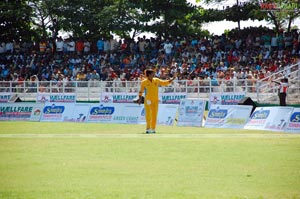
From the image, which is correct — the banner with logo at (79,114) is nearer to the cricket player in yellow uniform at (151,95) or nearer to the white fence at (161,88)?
the cricket player in yellow uniform at (151,95)

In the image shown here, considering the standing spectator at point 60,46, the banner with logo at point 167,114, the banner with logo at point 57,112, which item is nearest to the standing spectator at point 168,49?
the standing spectator at point 60,46

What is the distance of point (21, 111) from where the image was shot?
3416 cm

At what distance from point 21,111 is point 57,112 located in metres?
2.32

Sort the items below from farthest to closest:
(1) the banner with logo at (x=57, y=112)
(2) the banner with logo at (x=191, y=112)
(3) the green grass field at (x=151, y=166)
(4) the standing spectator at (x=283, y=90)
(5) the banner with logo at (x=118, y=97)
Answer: (5) the banner with logo at (x=118, y=97)
(4) the standing spectator at (x=283, y=90)
(1) the banner with logo at (x=57, y=112)
(2) the banner with logo at (x=191, y=112)
(3) the green grass field at (x=151, y=166)

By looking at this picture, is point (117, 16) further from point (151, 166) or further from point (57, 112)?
point (151, 166)

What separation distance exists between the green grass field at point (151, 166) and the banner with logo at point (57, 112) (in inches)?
349

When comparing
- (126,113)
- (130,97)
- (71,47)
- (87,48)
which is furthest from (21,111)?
(71,47)

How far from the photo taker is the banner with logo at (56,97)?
145 ft

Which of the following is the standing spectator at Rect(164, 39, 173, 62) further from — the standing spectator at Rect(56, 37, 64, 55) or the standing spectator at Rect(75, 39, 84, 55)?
the standing spectator at Rect(56, 37, 64, 55)

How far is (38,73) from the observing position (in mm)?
51125

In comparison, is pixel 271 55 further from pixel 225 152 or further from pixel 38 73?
pixel 225 152

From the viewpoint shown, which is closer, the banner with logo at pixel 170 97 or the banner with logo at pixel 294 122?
the banner with logo at pixel 294 122

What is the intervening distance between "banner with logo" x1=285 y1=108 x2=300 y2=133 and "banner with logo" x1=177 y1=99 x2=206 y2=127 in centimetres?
502

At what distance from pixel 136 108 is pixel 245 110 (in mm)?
5914
